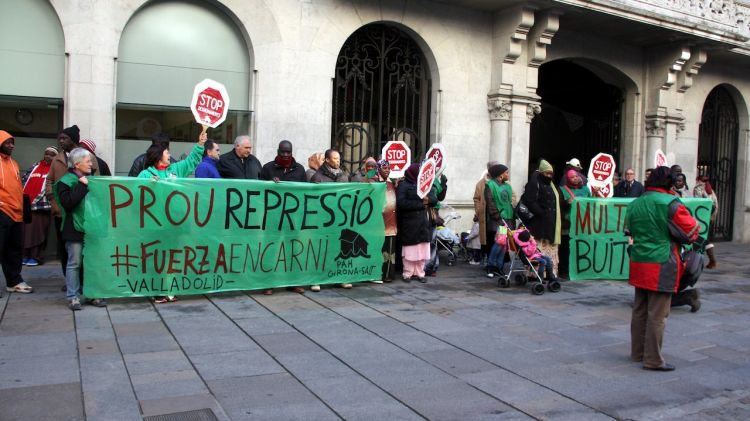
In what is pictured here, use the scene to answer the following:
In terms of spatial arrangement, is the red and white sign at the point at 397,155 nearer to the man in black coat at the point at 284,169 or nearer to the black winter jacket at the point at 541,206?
the man in black coat at the point at 284,169

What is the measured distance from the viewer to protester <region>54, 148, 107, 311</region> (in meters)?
7.28

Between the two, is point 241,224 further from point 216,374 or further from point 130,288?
point 216,374

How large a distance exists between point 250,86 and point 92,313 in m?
5.66

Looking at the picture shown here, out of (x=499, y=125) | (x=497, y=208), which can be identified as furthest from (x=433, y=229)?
(x=499, y=125)

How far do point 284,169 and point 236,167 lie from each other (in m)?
0.63

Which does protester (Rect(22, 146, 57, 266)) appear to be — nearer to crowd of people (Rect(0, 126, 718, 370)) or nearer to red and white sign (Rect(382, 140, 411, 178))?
crowd of people (Rect(0, 126, 718, 370))

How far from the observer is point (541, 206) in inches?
375

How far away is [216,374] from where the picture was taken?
514 centimetres

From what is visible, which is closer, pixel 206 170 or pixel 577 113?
pixel 206 170

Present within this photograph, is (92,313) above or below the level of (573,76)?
below

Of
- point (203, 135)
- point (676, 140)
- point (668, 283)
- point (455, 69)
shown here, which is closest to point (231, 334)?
point (203, 135)

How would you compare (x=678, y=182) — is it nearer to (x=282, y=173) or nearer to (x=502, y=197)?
(x=502, y=197)

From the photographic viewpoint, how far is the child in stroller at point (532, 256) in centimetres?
916

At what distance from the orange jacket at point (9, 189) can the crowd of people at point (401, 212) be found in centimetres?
1
